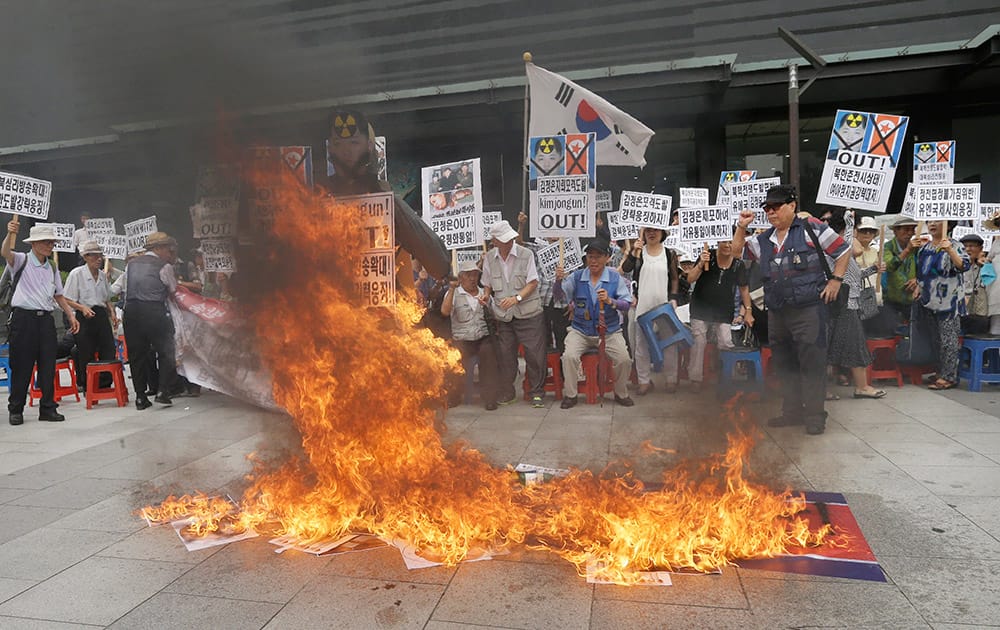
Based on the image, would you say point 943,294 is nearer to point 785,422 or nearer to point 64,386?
point 785,422

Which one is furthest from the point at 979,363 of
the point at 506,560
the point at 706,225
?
the point at 506,560

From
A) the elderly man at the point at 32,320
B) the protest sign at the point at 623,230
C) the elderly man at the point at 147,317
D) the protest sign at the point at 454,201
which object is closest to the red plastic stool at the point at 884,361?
the protest sign at the point at 623,230

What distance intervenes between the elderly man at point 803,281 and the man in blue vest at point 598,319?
65.2 inches

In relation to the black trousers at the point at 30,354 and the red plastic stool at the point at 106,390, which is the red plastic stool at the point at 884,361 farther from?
the black trousers at the point at 30,354

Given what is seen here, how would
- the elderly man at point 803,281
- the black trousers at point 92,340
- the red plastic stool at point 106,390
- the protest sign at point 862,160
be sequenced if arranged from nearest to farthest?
the elderly man at point 803,281 < the protest sign at point 862,160 < the red plastic stool at point 106,390 < the black trousers at point 92,340

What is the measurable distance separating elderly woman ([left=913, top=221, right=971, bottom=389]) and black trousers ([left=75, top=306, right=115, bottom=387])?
10261 millimetres

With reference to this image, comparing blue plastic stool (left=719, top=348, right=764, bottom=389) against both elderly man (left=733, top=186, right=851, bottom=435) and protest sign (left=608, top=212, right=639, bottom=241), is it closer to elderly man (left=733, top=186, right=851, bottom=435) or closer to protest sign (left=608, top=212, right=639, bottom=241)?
elderly man (left=733, top=186, right=851, bottom=435)

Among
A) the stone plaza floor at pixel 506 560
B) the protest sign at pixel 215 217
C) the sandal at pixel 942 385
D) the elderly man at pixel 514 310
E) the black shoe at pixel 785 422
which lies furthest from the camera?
the elderly man at pixel 514 310

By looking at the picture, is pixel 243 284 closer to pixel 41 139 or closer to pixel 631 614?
pixel 41 139

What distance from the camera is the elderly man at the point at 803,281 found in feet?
17.2

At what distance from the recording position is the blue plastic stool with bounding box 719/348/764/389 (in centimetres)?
671

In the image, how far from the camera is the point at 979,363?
673cm

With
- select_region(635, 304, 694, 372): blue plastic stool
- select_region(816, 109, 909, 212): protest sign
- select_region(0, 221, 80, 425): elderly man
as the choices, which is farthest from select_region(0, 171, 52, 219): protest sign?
select_region(816, 109, 909, 212): protest sign

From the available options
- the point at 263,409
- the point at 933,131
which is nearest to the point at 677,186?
the point at 933,131
